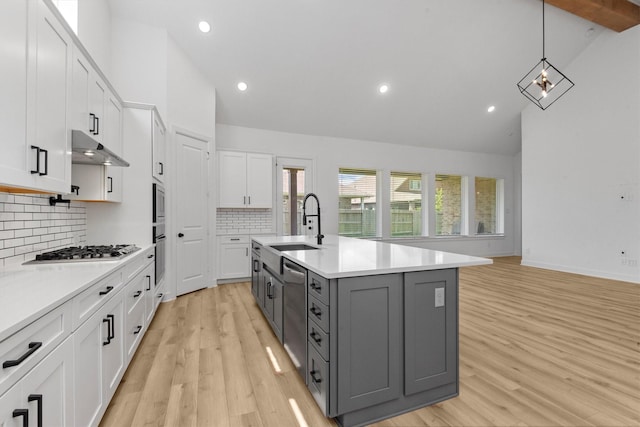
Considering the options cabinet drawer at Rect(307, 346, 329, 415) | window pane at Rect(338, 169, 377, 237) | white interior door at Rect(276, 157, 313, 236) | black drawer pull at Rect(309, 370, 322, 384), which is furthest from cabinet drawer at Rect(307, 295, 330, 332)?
window pane at Rect(338, 169, 377, 237)

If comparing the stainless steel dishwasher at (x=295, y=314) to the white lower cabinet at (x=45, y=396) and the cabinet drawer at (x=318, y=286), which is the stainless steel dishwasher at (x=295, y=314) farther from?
the white lower cabinet at (x=45, y=396)

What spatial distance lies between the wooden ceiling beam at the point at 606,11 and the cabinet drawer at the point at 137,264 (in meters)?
6.31

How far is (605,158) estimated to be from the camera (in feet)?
17.8

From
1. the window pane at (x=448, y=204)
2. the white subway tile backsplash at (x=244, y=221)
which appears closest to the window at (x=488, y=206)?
the window pane at (x=448, y=204)

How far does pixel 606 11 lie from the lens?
462 cm

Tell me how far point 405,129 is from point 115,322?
20.8ft

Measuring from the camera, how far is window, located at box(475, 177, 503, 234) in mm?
8273

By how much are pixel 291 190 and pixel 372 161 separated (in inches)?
82.9

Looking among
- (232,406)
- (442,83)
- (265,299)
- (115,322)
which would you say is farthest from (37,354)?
(442,83)

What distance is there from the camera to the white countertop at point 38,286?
95cm

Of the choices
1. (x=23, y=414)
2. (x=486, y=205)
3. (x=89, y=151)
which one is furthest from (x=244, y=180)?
(x=486, y=205)

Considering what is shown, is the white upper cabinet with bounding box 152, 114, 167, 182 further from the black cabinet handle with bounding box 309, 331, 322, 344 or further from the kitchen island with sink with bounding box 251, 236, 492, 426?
the black cabinet handle with bounding box 309, 331, 322, 344

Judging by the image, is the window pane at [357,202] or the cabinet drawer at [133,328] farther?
the window pane at [357,202]

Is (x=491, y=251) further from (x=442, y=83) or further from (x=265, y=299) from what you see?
(x=265, y=299)
